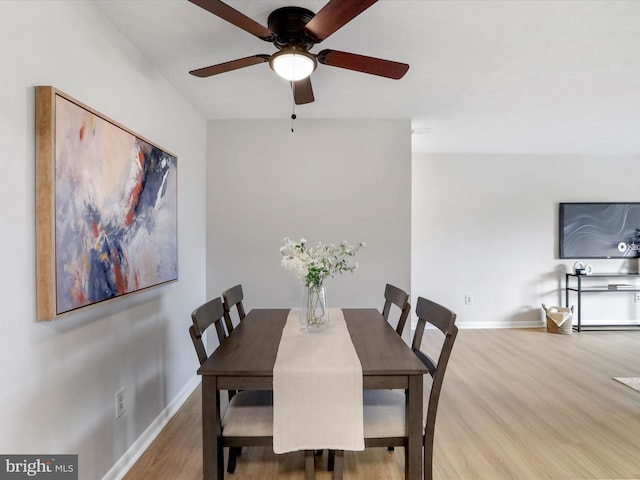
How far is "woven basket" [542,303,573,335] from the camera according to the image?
4430mm

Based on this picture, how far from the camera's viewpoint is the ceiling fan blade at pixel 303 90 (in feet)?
6.25

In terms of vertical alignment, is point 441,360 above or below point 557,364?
above

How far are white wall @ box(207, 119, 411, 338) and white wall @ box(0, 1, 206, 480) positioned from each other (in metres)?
0.71

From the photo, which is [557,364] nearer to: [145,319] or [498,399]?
[498,399]

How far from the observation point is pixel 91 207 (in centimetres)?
155

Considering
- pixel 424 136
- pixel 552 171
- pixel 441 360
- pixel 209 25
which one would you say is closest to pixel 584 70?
pixel 424 136

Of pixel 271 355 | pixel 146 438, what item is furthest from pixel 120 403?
pixel 271 355

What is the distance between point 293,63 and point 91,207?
1148 mm

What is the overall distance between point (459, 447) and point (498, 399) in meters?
0.83

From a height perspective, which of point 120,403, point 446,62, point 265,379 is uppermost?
point 446,62

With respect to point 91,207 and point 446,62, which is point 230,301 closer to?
point 91,207

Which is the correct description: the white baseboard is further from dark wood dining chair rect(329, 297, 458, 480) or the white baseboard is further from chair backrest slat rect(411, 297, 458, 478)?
chair backrest slat rect(411, 297, 458, 478)

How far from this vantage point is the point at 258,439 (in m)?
1.46

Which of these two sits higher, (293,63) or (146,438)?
(293,63)
